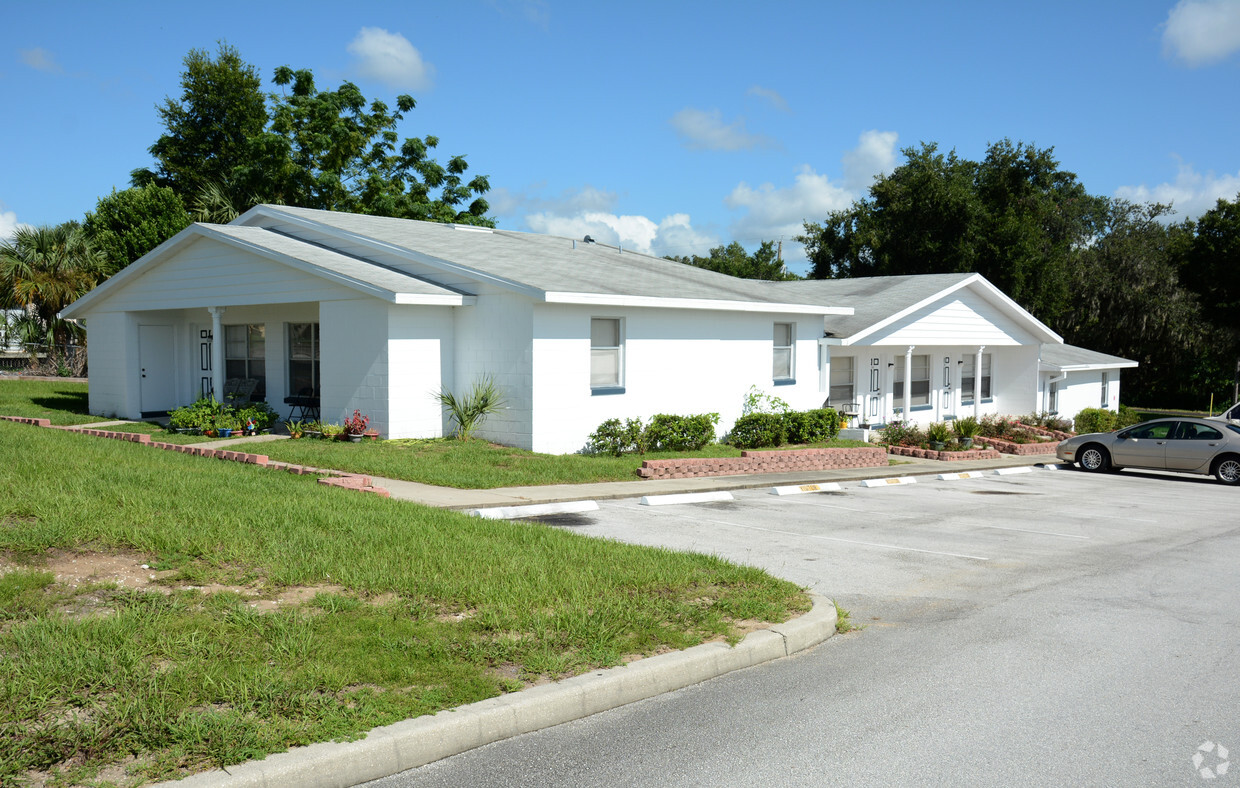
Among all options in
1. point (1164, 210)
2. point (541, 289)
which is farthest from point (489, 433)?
point (1164, 210)

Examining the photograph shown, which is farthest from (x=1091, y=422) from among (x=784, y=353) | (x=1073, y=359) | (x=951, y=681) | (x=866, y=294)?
(x=951, y=681)

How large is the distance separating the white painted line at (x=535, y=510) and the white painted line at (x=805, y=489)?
3.93 metres

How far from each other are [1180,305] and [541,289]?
4297cm

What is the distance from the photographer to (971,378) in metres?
31.7

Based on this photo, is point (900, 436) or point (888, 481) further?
point (900, 436)

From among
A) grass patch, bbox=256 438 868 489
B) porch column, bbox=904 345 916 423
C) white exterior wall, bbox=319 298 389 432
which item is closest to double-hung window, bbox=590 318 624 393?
grass patch, bbox=256 438 868 489

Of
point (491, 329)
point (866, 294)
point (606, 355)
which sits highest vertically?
point (866, 294)

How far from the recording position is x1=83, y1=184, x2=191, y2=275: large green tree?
3416 cm

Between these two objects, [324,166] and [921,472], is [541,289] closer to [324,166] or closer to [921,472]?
[921,472]

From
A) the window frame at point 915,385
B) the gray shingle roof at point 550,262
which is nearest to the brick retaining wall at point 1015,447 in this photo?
the window frame at point 915,385

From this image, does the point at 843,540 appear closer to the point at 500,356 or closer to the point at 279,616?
the point at 279,616

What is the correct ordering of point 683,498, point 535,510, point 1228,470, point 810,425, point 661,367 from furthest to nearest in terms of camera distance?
point 810,425, point 661,367, point 1228,470, point 683,498, point 535,510

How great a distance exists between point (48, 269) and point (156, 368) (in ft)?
43.3

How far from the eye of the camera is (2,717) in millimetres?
4648
